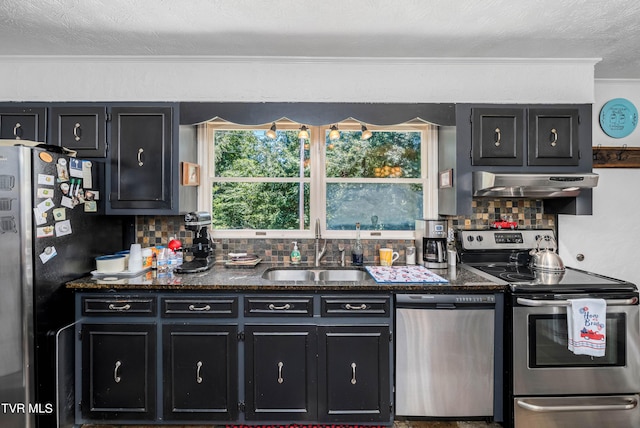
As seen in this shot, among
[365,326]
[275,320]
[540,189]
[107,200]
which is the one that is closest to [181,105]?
[107,200]

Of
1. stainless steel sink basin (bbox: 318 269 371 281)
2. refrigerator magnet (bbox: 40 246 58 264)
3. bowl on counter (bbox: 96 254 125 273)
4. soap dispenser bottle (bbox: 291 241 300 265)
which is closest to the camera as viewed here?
refrigerator magnet (bbox: 40 246 58 264)

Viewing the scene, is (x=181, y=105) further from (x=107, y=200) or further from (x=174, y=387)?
(x=174, y=387)

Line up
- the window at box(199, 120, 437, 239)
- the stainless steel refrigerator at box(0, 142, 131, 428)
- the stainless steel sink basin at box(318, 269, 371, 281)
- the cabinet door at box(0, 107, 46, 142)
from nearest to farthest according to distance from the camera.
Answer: the stainless steel refrigerator at box(0, 142, 131, 428)
the cabinet door at box(0, 107, 46, 142)
the stainless steel sink basin at box(318, 269, 371, 281)
the window at box(199, 120, 437, 239)

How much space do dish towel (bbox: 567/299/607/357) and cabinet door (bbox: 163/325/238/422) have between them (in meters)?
2.04

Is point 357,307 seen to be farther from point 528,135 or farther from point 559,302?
point 528,135

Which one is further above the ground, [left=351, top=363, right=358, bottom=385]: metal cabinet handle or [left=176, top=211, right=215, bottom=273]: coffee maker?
[left=176, top=211, right=215, bottom=273]: coffee maker

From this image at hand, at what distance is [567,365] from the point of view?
77.8 inches

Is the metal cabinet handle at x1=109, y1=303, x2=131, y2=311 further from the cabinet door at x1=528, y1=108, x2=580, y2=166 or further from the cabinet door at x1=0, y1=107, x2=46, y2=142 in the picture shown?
the cabinet door at x1=528, y1=108, x2=580, y2=166

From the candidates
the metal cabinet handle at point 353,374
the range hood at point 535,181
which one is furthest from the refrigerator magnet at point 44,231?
the range hood at point 535,181

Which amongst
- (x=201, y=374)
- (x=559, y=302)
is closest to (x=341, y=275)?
(x=201, y=374)

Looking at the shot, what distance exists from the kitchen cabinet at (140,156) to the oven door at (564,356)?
8.39 ft

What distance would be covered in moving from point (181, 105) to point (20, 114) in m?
1.14

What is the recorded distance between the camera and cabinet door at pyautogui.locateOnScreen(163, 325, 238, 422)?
6.63 feet

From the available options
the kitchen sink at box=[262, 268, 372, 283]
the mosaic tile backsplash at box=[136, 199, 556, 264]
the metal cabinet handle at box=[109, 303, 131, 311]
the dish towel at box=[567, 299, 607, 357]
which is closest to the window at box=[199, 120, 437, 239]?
the mosaic tile backsplash at box=[136, 199, 556, 264]
